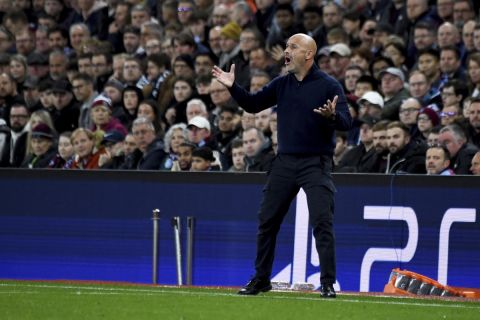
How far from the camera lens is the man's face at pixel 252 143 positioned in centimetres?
1552

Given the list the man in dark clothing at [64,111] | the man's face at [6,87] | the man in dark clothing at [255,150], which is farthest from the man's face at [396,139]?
the man's face at [6,87]

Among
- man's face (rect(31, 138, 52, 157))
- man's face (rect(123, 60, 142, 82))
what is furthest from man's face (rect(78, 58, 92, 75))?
man's face (rect(31, 138, 52, 157))

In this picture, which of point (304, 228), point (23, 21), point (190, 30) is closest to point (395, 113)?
point (304, 228)

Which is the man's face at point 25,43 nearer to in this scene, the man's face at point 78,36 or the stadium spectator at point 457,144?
the man's face at point 78,36

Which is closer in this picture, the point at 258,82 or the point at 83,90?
the point at 258,82

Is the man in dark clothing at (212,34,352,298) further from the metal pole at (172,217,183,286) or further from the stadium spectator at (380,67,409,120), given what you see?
the stadium spectator at (380,67,409,120)

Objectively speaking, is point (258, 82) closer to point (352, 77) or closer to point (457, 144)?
point (352, 77)

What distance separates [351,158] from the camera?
15164 millimetres

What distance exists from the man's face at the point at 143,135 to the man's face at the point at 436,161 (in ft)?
13.8

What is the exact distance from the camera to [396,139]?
567 inches

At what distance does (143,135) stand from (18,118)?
320 cm

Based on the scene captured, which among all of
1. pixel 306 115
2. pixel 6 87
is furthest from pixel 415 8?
pixel 306 115

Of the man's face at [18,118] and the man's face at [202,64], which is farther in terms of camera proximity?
the man's face at [18,118]

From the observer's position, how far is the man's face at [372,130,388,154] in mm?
14656
